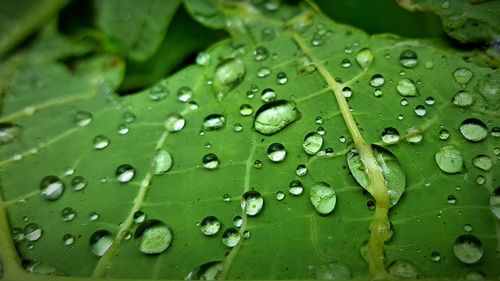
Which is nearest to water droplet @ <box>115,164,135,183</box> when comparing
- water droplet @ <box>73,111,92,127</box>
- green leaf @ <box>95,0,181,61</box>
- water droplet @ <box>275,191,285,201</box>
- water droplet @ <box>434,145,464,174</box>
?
water droplet @ <box>73,111,92,127</box>

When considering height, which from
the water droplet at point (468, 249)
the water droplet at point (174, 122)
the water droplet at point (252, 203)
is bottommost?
the water droplet at point (468, 249)

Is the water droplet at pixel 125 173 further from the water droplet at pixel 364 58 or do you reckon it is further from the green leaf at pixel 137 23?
the water droplet at pixel 364 58

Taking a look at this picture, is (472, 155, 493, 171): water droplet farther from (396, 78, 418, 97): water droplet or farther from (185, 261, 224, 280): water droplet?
(185, 261, 224, 280): water droplet

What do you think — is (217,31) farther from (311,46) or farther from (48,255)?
(48,255)

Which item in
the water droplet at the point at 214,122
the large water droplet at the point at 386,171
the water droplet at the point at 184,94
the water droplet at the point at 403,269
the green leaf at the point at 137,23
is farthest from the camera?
the green leaf at the point at 137,23

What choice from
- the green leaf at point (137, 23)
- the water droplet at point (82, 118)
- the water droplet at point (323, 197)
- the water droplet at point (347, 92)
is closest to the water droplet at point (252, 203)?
the water droplet at point (323, 197)

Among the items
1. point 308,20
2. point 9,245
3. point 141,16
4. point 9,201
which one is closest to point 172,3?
point 141,16

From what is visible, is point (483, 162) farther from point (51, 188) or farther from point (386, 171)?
point (51, 188)
